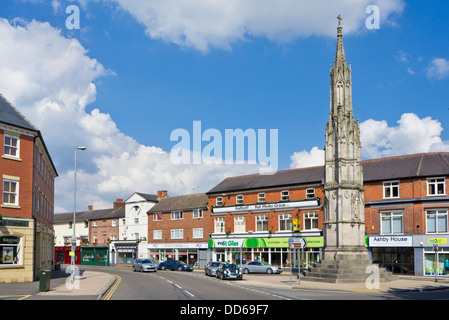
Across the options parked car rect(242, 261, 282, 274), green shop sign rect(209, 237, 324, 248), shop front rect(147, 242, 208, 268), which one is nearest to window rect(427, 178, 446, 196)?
green shop sign rect(209, 237, 324, 248)

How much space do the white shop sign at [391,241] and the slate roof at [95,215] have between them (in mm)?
42451

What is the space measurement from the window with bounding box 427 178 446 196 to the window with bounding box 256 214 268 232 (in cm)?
1929

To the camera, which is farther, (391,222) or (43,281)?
(391,222)

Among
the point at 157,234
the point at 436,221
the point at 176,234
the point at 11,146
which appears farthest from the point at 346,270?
the point at 157,234

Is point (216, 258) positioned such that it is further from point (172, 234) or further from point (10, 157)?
point (10, 157)

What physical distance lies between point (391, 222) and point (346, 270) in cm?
1602

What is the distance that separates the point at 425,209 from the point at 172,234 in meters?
35.6

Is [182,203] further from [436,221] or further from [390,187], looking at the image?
[436,221]

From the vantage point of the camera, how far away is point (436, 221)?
43.5 metres

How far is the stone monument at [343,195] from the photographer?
3303cm

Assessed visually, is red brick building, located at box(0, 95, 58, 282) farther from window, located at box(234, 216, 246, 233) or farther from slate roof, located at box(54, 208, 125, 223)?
slate roof, located at box(54, 208, 125, 223)

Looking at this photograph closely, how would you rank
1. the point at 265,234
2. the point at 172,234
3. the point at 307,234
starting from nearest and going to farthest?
the point at 307,234 → the point at 265,234 → the point at 172,234
